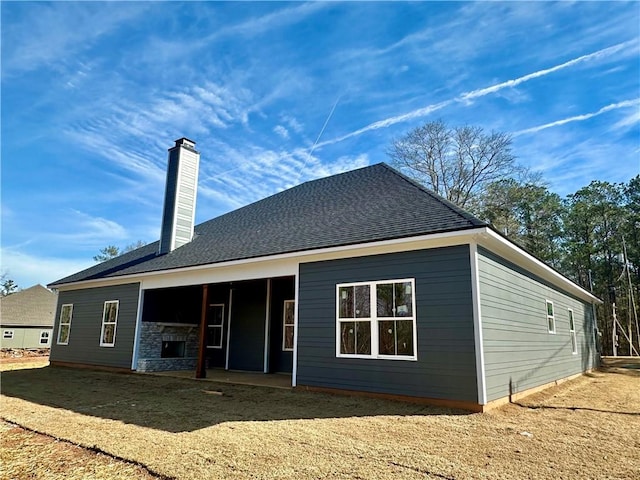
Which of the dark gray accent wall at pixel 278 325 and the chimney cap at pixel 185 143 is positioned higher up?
the chimney cap at pixel 185 143

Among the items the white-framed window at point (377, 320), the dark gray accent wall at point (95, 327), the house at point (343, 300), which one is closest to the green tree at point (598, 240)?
the house at point (343, 300)

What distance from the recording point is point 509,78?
1227 centimetres

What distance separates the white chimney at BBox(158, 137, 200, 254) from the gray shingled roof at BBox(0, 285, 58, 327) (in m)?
18.7

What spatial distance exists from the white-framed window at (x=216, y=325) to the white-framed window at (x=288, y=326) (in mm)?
2489

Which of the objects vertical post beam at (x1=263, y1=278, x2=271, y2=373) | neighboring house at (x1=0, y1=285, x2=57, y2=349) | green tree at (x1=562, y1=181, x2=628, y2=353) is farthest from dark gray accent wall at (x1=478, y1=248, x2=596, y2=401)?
neighboring house at (x1=0, y1=285, x2=57, y2=349)

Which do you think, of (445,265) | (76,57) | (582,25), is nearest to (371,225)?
(445,265)

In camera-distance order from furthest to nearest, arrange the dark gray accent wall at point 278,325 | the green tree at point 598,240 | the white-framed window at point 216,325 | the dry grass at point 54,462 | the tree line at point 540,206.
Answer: the green tree at point 598,240
the tree line at point 540,206
the white-framed window at point 216,325
the dark gray accent wall at point 278,325
the dry grass at point 54,462

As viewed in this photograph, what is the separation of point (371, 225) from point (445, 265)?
5.86 feet

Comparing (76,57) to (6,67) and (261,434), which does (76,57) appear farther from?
(261,434)

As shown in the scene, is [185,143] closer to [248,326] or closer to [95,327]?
[248,326]

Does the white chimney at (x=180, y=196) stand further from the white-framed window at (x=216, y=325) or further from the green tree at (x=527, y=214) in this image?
the green tree at (x=527, y=214)

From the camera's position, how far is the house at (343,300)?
630 cm

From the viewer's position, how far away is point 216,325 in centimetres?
1305

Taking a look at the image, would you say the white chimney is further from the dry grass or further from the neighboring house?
the neighboring house
